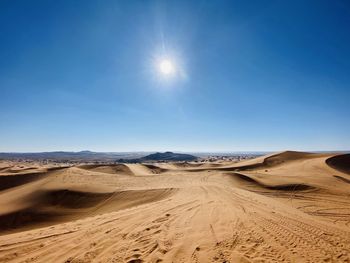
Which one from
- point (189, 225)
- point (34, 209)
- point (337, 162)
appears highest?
point (337, 162)

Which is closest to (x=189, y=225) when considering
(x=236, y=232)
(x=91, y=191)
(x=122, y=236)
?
(x=236, y=232)

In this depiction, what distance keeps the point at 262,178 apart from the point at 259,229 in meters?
18.7

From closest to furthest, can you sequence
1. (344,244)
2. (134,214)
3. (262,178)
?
(344,244) → (134,214) → (262,178)

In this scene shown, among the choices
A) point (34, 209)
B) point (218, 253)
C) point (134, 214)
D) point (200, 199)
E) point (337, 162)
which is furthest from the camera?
point (337, 162)

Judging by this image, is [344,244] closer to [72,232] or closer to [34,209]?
[72,232]

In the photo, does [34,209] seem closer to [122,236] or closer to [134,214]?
Answer: [134,214]

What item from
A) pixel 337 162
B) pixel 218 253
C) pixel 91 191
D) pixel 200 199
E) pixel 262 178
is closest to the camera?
pixel 218 253

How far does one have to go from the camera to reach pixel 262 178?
26047 mm

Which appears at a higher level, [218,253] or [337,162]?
[337,162]

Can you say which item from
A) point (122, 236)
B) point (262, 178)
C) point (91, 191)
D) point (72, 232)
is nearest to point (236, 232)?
point (122, 236)

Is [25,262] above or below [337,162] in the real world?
below

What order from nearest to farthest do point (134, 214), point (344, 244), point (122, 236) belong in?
point (344, 244) → point (122, 236) → point (134, 214)

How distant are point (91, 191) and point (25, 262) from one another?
1408 cm

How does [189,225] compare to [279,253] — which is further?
[189,225]
